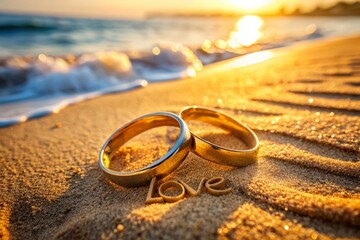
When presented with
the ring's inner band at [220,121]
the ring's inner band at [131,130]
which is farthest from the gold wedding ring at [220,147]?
the ring's inner band at [131,130]

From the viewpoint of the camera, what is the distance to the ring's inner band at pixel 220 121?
1764mm

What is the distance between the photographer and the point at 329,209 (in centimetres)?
101

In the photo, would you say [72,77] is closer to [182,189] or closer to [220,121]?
[220,121]

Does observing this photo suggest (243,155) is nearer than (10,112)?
Yes

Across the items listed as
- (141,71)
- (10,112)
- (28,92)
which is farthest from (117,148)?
(141,71)

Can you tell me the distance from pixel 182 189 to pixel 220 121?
0.78 m

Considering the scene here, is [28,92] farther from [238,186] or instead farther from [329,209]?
[329,209]

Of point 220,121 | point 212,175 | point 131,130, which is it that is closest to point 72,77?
point 131,130

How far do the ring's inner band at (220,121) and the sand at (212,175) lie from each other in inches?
2.1

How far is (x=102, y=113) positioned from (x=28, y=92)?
5.59ft

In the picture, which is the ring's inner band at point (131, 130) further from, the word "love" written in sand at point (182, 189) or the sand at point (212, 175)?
the word "love" written in sand at point (182, 189)

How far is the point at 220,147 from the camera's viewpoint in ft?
4.48

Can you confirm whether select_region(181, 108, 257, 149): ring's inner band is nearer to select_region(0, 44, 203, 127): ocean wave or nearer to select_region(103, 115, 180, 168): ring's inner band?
select_region(103, 115, 180, 168): ring's inner band

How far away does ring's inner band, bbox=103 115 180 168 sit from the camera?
65.2 inches
